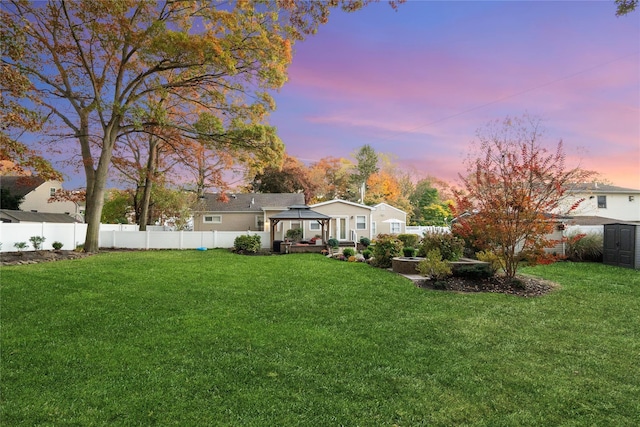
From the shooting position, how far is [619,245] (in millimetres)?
13984

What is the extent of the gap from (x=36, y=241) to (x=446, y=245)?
17.4 m

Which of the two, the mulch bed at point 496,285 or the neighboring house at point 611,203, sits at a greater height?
the neighboring house at point 611,203

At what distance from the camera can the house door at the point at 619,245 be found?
13422 mm

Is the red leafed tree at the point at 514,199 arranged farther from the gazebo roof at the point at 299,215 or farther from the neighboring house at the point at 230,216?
the neighboring house at the point at 230,216

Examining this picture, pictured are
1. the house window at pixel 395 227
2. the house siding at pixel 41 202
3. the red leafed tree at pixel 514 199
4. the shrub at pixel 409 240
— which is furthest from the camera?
the house siding at pixel 41 202

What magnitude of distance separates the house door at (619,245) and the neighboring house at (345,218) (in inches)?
530

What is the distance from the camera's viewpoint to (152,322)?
5.58 meters

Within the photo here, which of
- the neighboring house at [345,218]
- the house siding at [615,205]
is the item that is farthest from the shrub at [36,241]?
the house siding at [615,205]

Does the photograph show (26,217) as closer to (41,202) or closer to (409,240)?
(41,202)

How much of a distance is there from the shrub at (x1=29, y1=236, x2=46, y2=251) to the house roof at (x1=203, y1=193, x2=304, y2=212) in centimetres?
1232

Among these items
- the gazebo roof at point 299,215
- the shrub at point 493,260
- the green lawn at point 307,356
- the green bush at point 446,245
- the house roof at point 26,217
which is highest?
the house roof at point 26,217

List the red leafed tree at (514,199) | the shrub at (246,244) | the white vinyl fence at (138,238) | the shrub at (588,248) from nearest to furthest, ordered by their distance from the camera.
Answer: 1. the red leafed tree at (514,199)
2. the shrub at (588,248)
3. the white vinyl fence at (138,238)
4. the shrub at (246,244)

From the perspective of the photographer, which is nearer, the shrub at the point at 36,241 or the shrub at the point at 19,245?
the shrub at the point at 19,245

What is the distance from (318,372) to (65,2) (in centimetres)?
1856
